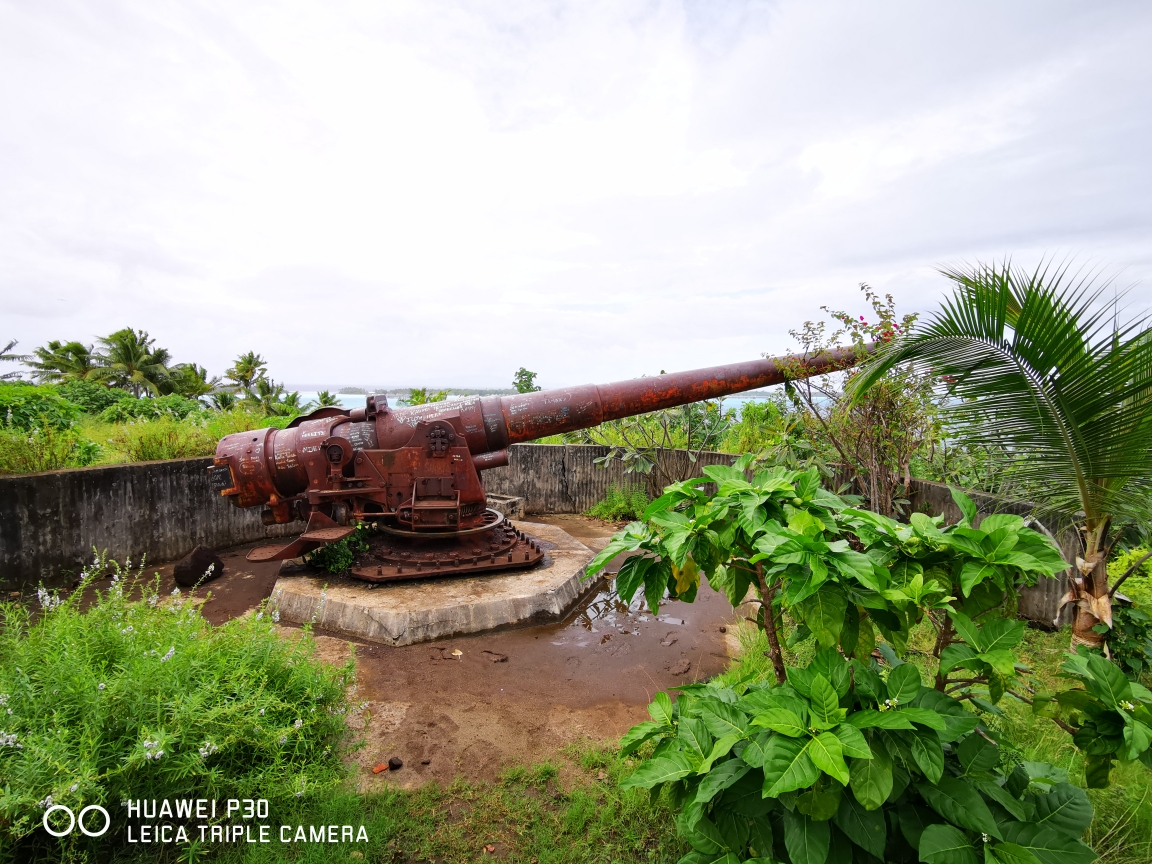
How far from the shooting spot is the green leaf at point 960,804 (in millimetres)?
1329

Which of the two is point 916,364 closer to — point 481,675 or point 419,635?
point 481,675

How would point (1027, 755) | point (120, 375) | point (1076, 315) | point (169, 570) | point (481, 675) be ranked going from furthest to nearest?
point (120, 375) → point (169, 570) → point (481, 675) → point (1027, 755) → point (1076, 315)

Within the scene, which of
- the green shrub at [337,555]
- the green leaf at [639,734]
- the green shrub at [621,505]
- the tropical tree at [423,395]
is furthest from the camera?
the tropical tree at [423,395]

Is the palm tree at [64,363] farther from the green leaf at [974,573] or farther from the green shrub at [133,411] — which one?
the green leaf at [974,573]

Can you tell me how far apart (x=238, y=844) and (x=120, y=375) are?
3438 cm

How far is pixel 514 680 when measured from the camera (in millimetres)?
3803

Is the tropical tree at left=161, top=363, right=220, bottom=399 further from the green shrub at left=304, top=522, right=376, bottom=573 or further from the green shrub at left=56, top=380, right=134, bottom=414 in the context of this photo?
the green shrub at left=304, top=522, right=376, bottom=573

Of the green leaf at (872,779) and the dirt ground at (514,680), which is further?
the dirt ground at (514,680)

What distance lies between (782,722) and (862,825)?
14.7 inches

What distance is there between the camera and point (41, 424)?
5.86 meters

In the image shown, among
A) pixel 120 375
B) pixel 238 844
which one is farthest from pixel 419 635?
pixel 120 375

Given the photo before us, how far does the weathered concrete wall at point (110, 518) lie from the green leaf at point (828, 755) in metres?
6.56

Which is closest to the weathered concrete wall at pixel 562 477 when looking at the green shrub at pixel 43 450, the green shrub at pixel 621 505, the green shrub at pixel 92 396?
the green shrub at pixel 621 505

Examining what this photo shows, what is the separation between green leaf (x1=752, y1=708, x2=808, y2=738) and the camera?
133 cm
